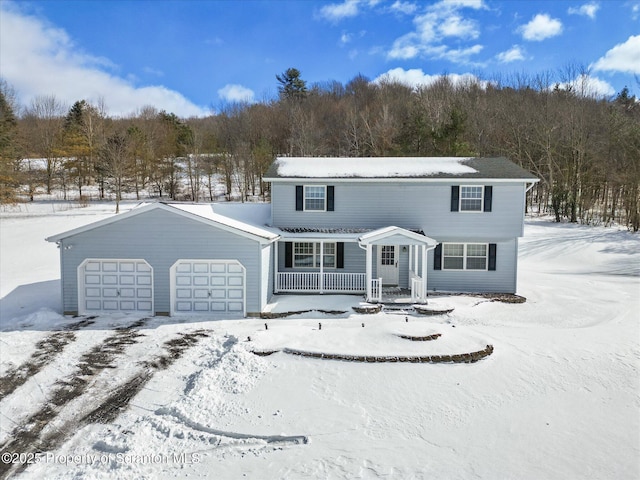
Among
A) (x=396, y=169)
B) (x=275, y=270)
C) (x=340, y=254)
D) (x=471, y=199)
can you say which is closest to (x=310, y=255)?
(x=340, y=254)

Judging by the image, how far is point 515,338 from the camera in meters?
11.1

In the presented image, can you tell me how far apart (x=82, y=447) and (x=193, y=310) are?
24.9 feet

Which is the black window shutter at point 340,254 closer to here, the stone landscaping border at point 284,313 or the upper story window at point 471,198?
the stone landscaping border at point 284,313

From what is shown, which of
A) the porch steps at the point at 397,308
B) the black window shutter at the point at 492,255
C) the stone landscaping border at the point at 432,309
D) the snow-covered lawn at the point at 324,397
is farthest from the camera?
the black window shutter at the point at 492,255

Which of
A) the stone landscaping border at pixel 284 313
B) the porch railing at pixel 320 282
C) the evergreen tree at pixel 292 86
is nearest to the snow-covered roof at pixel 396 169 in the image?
the porch railing at pixel 320 282

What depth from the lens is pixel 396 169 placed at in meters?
17.7

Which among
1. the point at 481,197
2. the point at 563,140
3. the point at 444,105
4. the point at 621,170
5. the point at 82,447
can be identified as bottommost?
the point at 82,447

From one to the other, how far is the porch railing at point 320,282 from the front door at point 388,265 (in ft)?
3.73

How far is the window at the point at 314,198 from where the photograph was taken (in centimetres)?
1714

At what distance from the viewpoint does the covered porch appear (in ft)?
49.3

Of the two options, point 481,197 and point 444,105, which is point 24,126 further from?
point 481,197

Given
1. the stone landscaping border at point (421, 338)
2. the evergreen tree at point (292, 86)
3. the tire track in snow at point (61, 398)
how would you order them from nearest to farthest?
the tire track in snow at point (61, 398) → the stone landscaping border at point (421, 338) → the evergreen tree at point (292, 86)

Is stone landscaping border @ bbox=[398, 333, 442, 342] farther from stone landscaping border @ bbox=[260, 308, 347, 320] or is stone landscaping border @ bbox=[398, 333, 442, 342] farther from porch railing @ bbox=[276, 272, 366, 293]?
porch railing @ bbox=[276, 272, 366, 293]

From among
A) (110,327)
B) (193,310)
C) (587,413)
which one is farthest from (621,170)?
(110,327)
